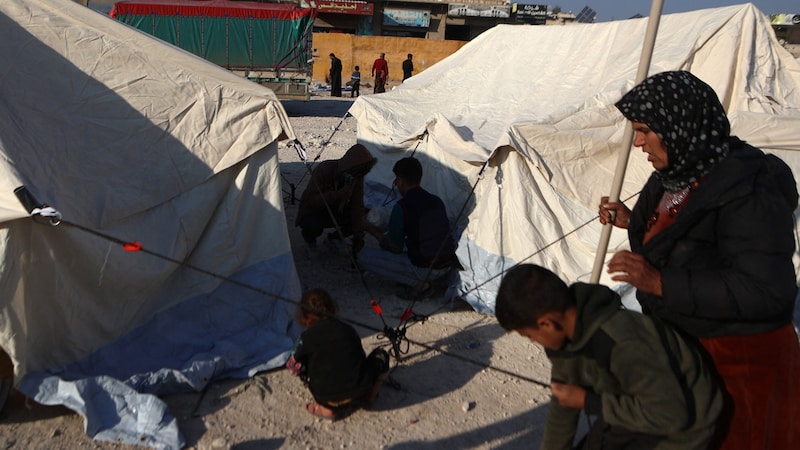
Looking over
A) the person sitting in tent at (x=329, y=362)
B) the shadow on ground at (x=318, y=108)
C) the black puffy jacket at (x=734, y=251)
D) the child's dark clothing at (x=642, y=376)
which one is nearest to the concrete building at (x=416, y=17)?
the shadow on ground at (x=318, y=108)

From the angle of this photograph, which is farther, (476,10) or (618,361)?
(476,10)

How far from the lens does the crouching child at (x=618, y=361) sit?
1612mm

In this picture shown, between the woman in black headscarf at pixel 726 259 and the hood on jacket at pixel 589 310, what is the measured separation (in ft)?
0.27

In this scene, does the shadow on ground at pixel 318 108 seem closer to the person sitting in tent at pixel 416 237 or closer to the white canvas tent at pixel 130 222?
the person sitting in tent at pixel 416 237

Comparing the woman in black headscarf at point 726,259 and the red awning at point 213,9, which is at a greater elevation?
the woman in black headscarf at point 726,259

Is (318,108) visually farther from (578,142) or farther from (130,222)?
(130,222)

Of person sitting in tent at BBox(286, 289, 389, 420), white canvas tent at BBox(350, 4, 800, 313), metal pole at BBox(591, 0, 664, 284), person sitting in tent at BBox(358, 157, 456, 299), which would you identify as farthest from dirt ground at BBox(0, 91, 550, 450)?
metal pole at BBox(591, 0, 664, 284)

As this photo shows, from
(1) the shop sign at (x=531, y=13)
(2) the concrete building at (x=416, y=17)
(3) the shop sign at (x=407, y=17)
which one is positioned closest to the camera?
(2) the concrete building at (x=416, y=17)

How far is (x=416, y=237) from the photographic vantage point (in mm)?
5031

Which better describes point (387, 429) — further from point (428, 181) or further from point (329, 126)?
point (329, 126)

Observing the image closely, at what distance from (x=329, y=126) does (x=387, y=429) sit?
11.2 meters

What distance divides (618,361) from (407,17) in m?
33.2

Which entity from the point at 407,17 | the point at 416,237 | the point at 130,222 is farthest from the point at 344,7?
the point at 130,222

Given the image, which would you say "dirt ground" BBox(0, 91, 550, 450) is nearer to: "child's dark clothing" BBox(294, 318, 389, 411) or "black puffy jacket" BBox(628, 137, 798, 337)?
"child's dark clothing" BBox(294, 318, 389, 411)
